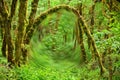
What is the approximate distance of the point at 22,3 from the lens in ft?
30.2

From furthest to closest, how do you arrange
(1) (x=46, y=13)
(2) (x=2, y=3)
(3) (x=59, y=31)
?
(3) (x=59, y=31)
(1) (x=46, y=13)
(2) (x=2, y=3)

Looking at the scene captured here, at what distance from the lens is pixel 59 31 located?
27.0m

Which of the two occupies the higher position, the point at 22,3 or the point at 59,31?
the point at 22,3

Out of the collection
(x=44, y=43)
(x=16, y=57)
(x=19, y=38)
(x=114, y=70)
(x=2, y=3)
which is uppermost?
(x=2, y=3)

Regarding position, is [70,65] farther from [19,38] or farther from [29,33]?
[19,38]

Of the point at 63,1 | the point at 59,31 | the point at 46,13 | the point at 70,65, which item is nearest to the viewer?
the point at 46,13

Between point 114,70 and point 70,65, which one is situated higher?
point 114,70

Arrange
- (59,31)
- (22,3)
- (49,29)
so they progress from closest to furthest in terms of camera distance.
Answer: (22,3) < (59,31) < (49,29)

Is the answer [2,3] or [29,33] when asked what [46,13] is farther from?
[2,3]

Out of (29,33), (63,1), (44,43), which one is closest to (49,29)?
(44,43)

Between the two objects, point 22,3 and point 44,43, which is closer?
point 22,3

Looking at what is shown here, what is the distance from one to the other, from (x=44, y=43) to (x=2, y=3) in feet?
58.1

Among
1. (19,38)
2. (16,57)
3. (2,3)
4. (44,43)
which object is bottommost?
(44,43)

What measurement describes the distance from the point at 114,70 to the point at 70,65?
695 cm
